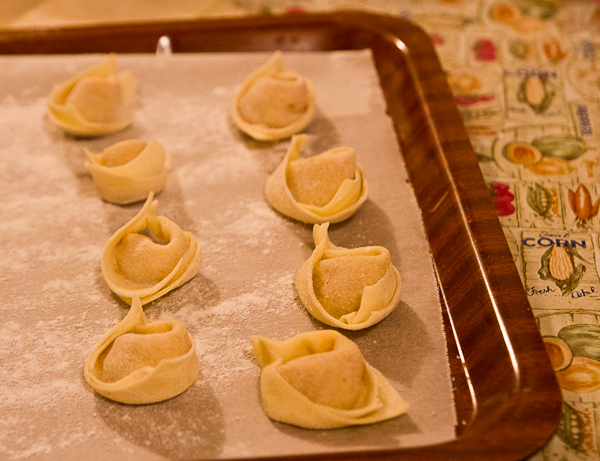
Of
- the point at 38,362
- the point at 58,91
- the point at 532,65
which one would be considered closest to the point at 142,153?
the point at 58,91

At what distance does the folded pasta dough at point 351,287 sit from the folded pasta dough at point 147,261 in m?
0.26

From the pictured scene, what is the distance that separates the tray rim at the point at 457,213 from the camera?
819 mm

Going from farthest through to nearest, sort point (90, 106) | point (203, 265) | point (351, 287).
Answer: point (90, 106)
point (203, 265)
point (351, 287)

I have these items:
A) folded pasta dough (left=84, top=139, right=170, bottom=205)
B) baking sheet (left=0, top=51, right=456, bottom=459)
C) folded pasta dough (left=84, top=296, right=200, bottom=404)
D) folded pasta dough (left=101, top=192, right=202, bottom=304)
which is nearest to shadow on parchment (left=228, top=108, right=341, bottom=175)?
baking sheet (left=0, top=51, right=456, bottom=459)

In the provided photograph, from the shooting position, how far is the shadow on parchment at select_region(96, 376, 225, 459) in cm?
94

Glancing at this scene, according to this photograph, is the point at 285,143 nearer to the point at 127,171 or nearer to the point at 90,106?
the point at 127,171

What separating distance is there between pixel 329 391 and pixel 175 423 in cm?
28

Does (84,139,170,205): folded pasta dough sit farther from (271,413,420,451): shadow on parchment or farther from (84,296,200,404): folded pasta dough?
(271,413,420,451): shadow on parchment

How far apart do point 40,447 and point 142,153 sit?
70cm

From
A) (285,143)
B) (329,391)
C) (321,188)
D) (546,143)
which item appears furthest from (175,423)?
(546,143)

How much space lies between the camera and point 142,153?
1349 millimetres

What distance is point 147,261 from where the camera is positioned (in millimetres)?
1196

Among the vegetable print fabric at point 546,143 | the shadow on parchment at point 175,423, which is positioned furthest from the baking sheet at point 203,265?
the vegetable print fabric at point 546,143

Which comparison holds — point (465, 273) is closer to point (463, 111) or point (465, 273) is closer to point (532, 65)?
point (463, 111)
